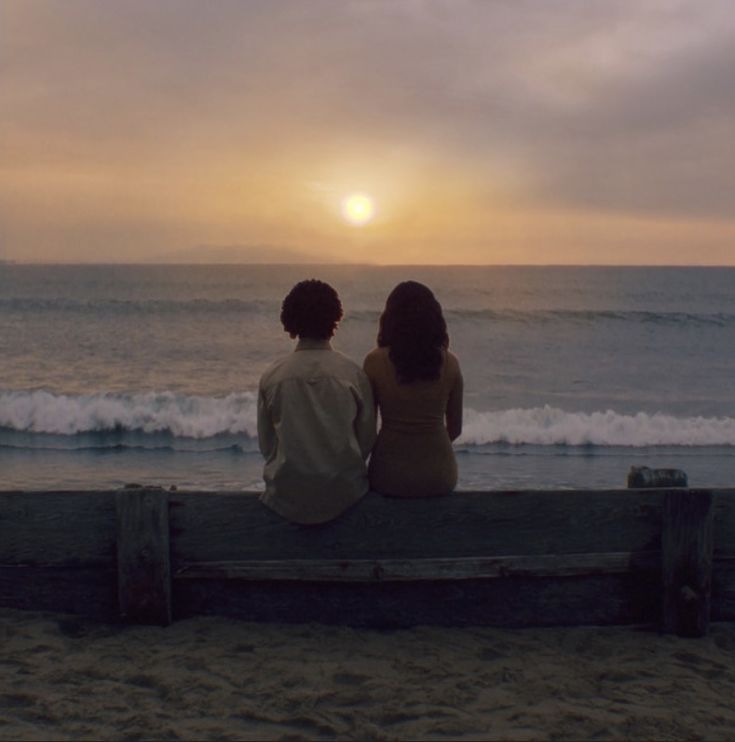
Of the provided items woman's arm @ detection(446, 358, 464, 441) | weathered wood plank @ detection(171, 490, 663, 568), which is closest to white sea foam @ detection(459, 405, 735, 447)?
woman's arm @ detection(446, 358, 464, 441)

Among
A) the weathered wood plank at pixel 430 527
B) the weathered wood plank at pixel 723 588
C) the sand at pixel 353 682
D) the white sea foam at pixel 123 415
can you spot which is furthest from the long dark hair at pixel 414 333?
the white sea foam at pixel 123 415

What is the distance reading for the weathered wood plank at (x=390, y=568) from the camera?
4359 mm

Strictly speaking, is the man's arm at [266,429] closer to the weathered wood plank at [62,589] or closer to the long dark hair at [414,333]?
the long dark hair at [414,333]

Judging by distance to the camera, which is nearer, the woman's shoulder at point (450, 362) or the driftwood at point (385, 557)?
the driftwood at point (385, 557)

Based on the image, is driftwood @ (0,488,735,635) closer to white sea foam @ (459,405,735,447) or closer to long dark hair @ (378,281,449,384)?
long dark hair @ (378,281,449,384)

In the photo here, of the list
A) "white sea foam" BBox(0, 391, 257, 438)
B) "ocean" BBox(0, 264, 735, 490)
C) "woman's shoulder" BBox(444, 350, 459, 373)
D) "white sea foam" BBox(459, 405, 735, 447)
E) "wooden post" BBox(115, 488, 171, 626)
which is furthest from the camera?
"white sea foam" BBox(0, 391, 257, 438)

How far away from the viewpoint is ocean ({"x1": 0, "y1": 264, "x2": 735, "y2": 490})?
11.7 metres

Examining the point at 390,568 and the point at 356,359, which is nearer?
the point at 390,568

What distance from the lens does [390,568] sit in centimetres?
436

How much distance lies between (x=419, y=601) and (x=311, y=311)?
1.51 m

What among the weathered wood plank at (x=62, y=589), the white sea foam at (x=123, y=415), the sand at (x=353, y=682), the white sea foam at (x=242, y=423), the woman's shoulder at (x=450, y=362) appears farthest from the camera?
the white sea foam at (x=123, y=415)

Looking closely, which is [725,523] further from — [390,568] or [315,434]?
[315,434]

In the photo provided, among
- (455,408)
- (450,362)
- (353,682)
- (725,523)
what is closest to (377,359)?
(450,362)

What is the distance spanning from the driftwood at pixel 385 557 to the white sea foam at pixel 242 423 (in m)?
9.13
